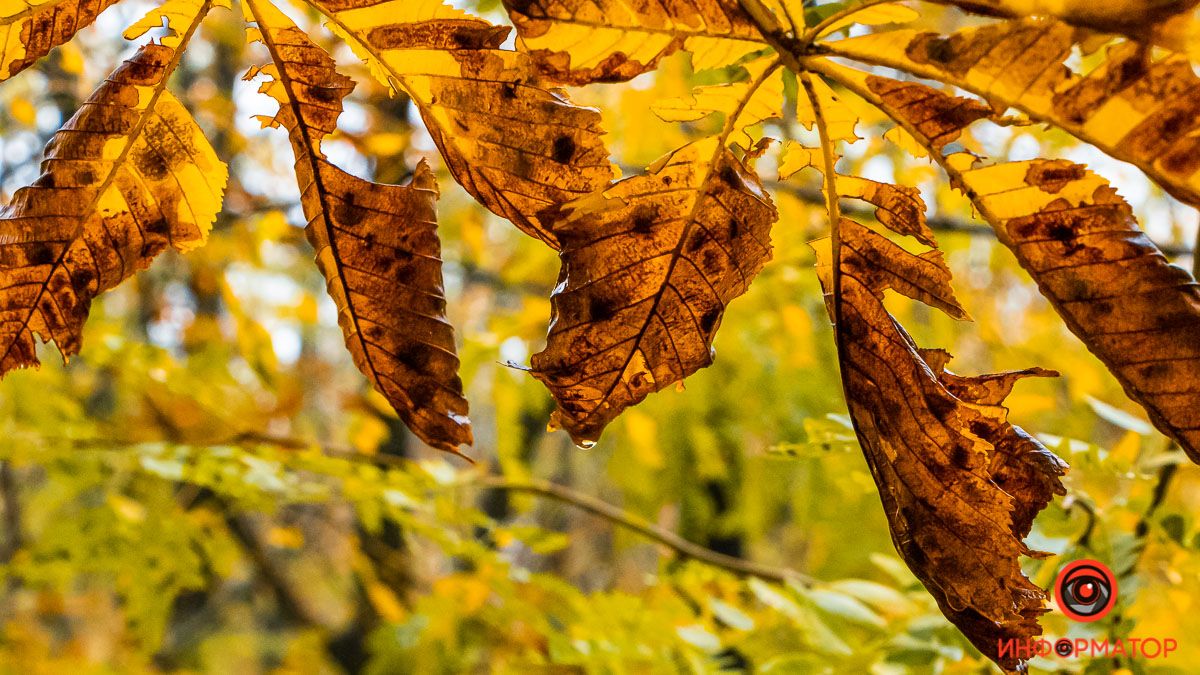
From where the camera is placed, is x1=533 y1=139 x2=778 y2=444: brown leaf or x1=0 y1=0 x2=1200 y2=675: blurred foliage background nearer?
x1=533 y1=139 x2=778 y2=444: brown leaf

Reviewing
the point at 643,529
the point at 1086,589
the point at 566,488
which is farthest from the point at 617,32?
the point at 566,488

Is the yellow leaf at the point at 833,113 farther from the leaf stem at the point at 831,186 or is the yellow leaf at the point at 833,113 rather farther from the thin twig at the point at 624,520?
the thin twig at the point at 624,520

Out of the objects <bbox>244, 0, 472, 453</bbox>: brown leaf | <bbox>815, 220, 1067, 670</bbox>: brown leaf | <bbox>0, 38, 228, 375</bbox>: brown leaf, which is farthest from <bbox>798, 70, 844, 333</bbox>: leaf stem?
<bbox>0, 38, 228, 375</bbox>: brown leaf

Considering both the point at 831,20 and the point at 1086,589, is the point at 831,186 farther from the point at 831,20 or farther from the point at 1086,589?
the point at 1086,589

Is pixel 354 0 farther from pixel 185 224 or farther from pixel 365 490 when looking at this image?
pixel 365 490

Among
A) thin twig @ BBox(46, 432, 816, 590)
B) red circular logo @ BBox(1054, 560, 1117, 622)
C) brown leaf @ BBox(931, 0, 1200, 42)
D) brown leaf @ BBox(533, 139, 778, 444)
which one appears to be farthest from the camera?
thin twig @ BBox(46, 432, 816, 590)

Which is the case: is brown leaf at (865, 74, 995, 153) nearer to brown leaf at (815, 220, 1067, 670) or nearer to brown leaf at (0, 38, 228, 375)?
brown leaf at (815, 220, 1067, 670)

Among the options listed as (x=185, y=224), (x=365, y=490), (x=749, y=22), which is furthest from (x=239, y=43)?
(x=749, y=22)

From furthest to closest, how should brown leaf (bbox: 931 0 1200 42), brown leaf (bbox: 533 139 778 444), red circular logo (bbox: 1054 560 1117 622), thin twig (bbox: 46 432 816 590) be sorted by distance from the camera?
thin twig (bbox: 46 432 816 590) < red circular logo (bbox: 1054 560 1117 622) < brown leaf (bbox: 533 139 778 444) < brown leaf (bbox: 931 0 1200 42)
